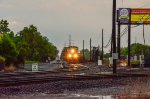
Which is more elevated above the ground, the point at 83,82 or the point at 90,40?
the point at 90,40

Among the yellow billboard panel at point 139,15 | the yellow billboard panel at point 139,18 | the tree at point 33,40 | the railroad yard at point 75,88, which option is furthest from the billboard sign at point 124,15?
the railroad yard at point 75,88

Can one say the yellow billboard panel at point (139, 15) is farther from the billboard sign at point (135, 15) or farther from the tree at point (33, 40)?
the tree at point (33, 40)

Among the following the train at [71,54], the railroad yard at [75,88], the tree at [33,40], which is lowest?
the railroad yard at [75,88]

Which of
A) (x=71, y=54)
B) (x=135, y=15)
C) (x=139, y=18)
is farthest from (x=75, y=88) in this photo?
(x=135, y=15)

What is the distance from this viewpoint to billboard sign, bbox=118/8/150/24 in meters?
104

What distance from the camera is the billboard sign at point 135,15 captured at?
103688 mm

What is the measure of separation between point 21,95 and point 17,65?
5446 cm

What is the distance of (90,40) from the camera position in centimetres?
16100

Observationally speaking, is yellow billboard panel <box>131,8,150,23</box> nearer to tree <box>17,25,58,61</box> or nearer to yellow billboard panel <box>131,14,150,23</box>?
yellow billboard panel <box>131,14,150,23</box>

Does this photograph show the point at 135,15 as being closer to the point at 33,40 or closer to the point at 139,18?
the point at 139,18

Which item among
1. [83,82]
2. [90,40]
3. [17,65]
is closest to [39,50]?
[90,40]

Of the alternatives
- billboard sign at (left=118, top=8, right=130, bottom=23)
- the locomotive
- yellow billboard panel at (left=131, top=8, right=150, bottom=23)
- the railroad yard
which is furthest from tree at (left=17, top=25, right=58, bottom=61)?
the railroad yard

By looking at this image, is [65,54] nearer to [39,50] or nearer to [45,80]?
[39,50]

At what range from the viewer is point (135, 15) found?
111812mm
